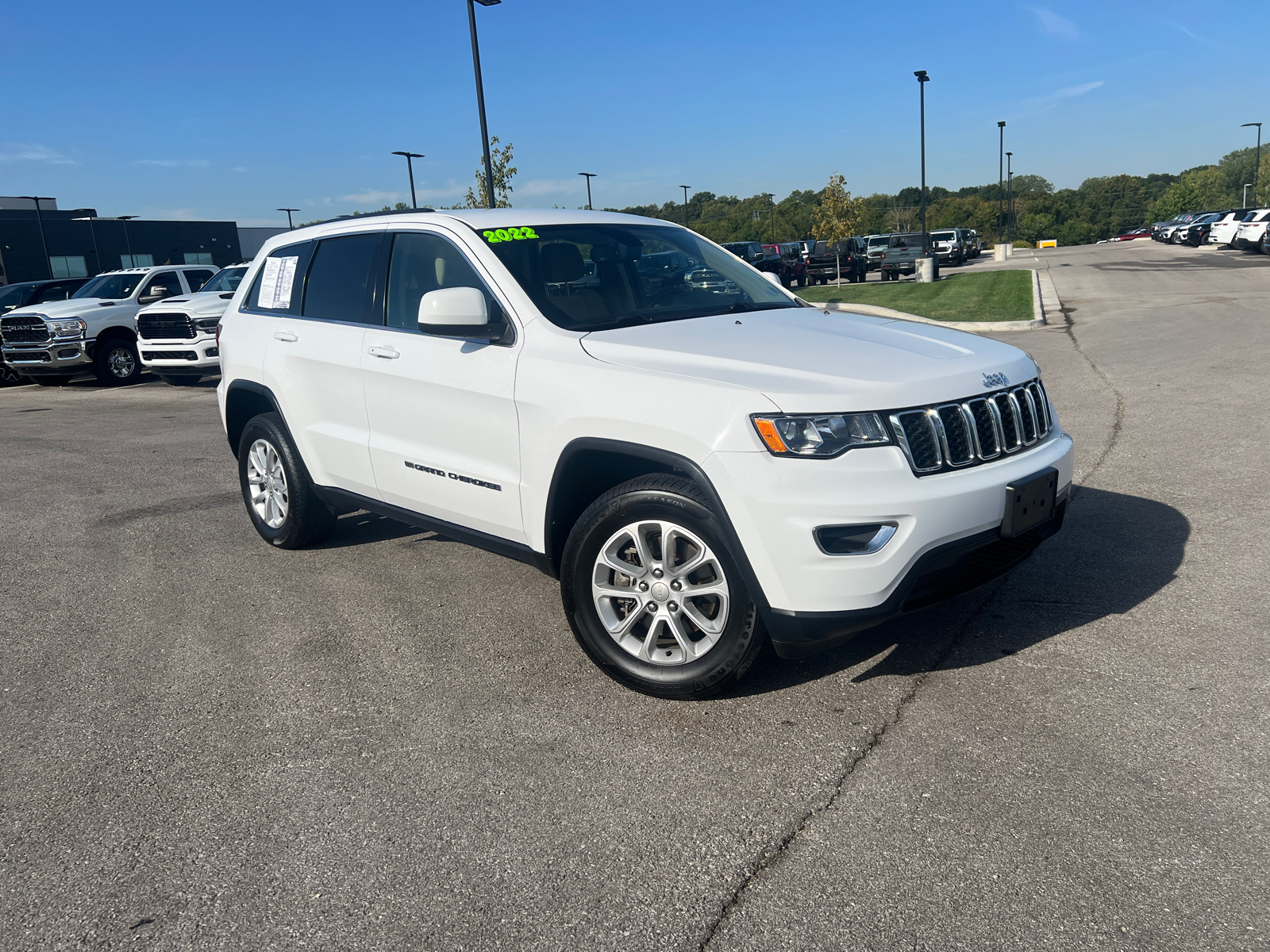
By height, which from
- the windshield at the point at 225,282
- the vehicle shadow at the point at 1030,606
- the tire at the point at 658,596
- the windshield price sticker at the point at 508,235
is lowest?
the vehicle shadow at the point at 1030,606

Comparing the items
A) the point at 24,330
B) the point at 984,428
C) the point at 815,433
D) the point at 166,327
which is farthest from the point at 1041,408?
the point at 24,330

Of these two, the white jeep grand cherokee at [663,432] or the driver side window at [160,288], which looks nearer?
the white jeep grand cherokee at [663,432]

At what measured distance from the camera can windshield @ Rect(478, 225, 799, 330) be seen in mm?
4273

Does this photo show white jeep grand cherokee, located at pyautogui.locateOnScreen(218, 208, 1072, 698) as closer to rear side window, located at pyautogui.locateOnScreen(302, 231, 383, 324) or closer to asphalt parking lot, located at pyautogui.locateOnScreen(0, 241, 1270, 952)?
rear side window, located at pyautogui.locateOnScreen(302, 231, 383, 324)

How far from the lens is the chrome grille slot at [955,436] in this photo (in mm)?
3443

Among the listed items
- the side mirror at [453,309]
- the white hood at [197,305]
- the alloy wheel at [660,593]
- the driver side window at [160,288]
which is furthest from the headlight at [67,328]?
the alloy wheel at [660,593]

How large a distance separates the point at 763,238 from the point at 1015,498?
329 ft

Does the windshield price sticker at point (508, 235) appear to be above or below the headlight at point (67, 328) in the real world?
above

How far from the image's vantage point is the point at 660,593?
366 centimetres

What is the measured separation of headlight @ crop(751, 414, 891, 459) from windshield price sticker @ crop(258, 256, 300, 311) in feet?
11.2

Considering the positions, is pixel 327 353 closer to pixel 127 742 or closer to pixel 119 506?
pixel 127 742

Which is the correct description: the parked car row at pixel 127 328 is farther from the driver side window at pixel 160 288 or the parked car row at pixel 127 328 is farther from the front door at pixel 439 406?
the front door at pixel 439 406

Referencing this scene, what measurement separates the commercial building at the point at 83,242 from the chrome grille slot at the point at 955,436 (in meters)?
67.6

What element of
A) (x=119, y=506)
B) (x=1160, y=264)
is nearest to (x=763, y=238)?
(x=1160, y=264)
